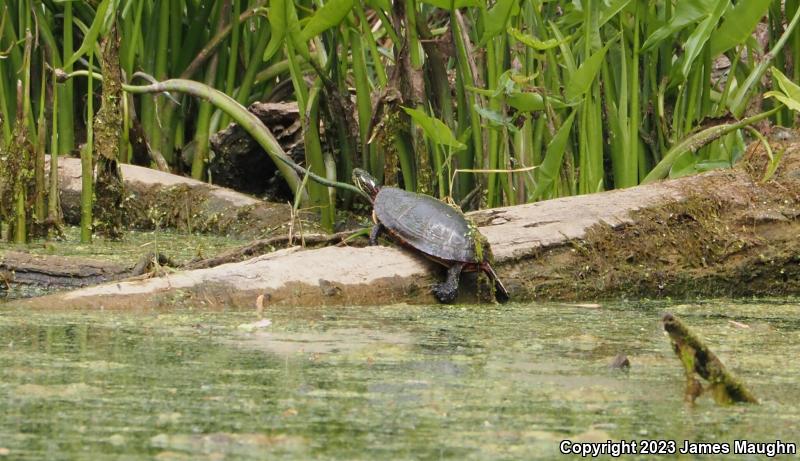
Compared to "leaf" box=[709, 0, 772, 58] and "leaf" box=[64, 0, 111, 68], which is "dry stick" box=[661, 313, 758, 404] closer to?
"leaf" box=[709, 0, 772, 58]

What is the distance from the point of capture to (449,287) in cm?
399

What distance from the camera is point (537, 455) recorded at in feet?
6.87

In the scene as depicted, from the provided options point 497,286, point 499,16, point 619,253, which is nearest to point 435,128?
point 499,16

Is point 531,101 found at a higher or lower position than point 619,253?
higher

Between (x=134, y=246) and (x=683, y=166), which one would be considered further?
(x=134, y=246)

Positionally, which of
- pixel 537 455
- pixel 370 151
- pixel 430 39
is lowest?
pixel 537 455

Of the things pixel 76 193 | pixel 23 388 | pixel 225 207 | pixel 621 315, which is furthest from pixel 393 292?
pixel 76 193

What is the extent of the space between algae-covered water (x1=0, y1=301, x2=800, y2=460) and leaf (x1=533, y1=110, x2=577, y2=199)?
0.89 m

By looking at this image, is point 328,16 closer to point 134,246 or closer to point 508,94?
point 508,94

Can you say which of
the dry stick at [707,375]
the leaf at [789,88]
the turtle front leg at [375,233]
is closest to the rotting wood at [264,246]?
the turtle front leg at [375,233]

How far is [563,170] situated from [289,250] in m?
1.49

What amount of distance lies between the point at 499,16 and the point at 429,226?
0.96 m

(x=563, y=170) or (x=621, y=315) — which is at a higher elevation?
(x=563, y=170)

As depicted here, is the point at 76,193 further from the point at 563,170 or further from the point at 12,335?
the point at 12,335
